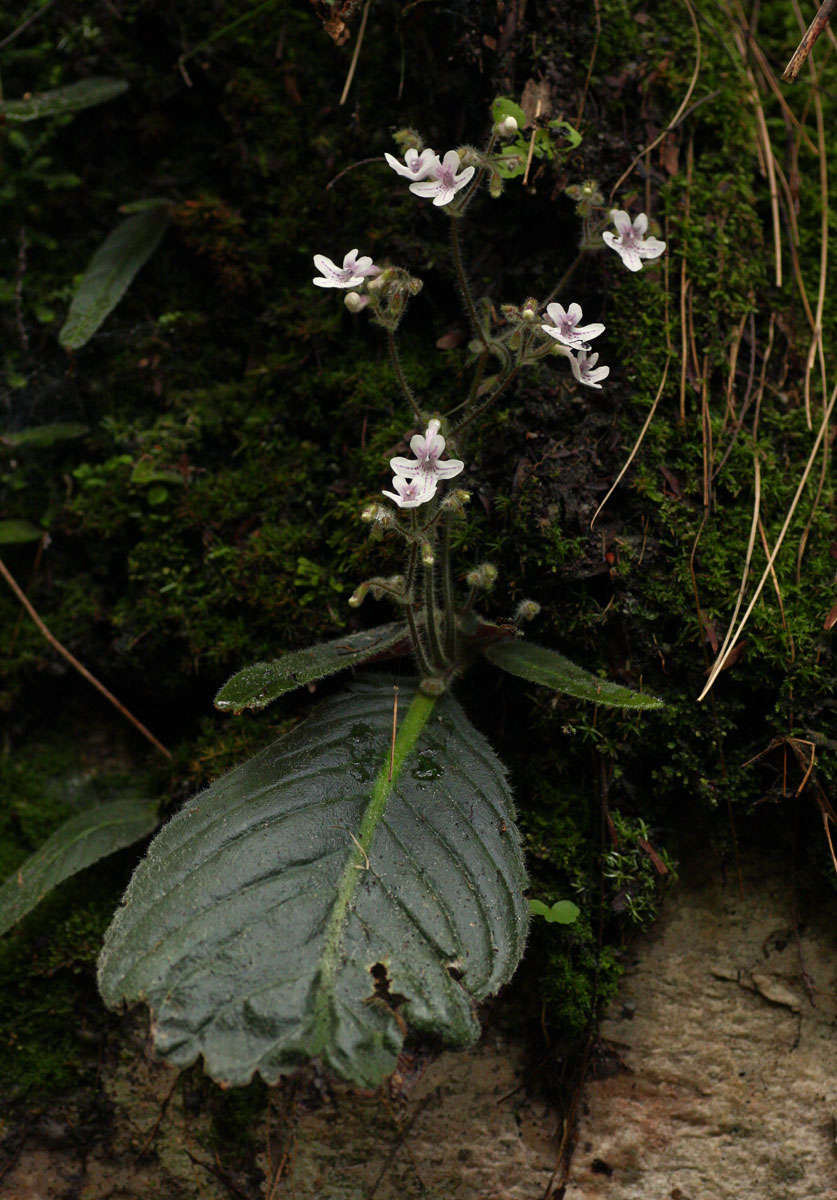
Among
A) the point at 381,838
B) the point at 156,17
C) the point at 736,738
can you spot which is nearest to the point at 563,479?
the point at 736,738

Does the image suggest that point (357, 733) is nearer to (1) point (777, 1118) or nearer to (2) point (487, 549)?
(2) point (487, 549)

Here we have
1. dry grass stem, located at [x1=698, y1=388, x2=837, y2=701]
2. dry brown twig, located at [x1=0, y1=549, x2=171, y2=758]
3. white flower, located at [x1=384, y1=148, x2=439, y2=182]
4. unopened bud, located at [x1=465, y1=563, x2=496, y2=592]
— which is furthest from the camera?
dry brown twig, located at [x1=0, y1=549, x2=171, y2=758]

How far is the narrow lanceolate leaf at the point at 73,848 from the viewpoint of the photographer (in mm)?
2244

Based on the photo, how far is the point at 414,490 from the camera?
1867 mm

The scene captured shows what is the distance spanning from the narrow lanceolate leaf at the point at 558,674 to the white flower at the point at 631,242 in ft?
3.14

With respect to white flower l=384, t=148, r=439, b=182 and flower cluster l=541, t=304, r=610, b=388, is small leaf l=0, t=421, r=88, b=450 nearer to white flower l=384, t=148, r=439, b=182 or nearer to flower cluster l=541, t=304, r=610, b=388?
white flower l=384, t=148, r=439, b=182

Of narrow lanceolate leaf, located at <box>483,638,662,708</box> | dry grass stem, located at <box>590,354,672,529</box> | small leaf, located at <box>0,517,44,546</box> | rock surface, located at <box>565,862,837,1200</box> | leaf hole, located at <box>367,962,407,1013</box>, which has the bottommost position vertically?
rock surface, located at <box>565,862,837,1200</box>

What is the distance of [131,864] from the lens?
2.45 metres

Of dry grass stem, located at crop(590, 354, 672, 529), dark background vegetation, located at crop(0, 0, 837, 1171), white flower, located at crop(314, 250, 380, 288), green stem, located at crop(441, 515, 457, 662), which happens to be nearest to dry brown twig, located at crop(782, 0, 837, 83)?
dark background vegetation, located at crop(0, 0, 837, 1171)

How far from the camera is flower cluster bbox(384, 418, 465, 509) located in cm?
186

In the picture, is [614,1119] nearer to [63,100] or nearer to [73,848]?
[73,848]

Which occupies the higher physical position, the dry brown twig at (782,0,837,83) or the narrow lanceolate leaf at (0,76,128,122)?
the narrow lanceolate leaf at (0,76,128,122)

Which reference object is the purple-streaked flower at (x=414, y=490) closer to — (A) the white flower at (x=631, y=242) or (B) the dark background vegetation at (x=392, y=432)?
(B) the dark background vegetation at (x=392, y=432)

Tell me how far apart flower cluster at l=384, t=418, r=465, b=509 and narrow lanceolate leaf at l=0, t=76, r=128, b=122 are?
200cm
